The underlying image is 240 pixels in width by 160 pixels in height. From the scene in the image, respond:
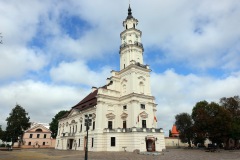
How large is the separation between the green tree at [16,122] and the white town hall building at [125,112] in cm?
1684

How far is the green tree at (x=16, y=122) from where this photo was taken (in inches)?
2261

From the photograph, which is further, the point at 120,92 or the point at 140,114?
the point at 120,92

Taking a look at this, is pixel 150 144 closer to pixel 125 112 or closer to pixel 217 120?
pixel 125 112

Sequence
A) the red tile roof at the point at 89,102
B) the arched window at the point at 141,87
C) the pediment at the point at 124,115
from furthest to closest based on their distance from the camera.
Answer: the red tile roof at the point at 89,102 < the arched window at the point at 141,87 < the pediment at the point at 124,115

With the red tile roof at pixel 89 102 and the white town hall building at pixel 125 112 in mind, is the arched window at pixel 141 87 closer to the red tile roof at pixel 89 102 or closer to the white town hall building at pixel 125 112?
the white town hall building at pixel 125 112

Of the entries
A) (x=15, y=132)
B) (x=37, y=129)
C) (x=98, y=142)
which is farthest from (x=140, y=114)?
(x=37, y=129)

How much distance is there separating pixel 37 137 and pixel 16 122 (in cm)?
1860

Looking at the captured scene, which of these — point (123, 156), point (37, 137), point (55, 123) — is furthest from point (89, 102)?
point (37, 137)

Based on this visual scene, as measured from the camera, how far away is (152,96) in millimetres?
43719

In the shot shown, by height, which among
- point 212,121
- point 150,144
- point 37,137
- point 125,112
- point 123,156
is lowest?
point 123,156

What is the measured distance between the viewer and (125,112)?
137 ft

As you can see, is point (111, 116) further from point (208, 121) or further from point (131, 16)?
point (131, 16)

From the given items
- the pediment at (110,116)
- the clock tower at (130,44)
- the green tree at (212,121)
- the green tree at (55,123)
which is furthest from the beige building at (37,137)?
the green tree at (212,121)

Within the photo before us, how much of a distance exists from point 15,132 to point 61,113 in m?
18.7
